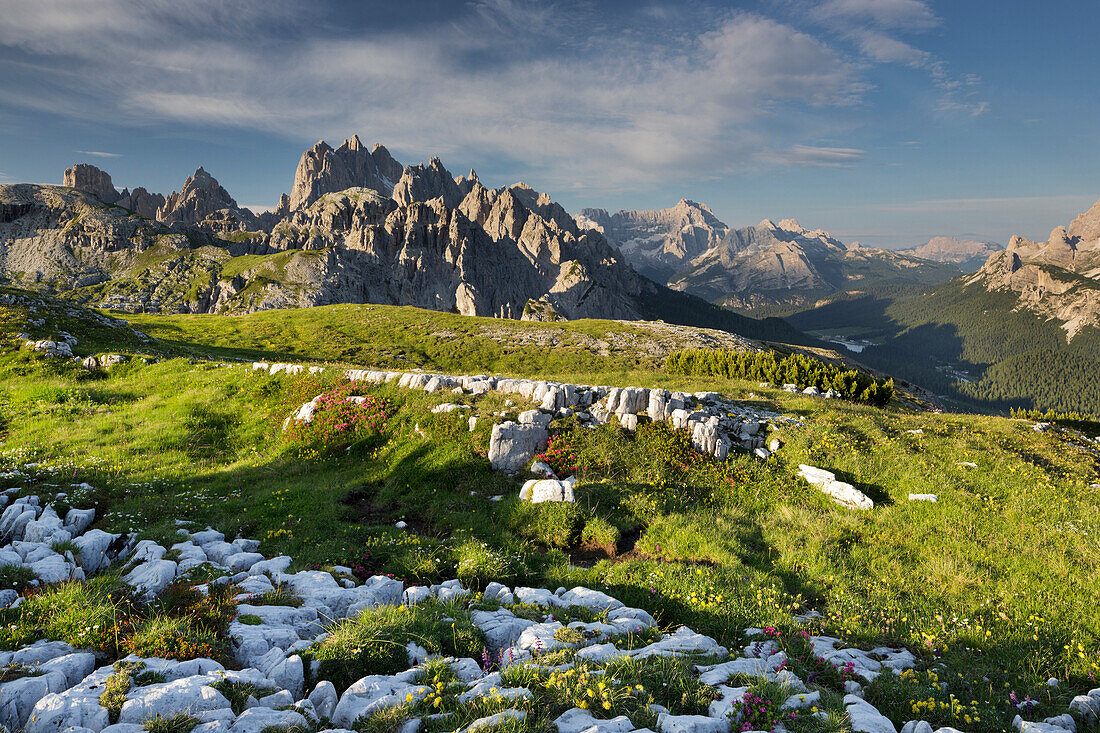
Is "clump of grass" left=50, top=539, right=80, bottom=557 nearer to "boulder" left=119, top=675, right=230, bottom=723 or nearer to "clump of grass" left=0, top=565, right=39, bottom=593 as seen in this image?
"clump of grass" left=0, top=565, right=39, bottom=593

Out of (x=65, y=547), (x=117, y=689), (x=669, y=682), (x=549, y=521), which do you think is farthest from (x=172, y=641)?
(x=549, y=521)

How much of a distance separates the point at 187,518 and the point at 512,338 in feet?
185

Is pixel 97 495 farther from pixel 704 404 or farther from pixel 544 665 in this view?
pixel 704 404

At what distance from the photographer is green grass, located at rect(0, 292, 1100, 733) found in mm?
7730

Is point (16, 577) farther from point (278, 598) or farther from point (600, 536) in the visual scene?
point (600, 536)

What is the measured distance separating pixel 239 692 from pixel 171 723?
71cm

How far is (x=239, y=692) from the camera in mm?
5281

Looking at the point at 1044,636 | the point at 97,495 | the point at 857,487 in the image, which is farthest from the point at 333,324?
the point at 1044,636

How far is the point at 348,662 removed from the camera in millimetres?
6188

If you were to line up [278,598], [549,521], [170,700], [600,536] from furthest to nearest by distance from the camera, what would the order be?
[549,521]
[600,536]
[278,598]
[170,700]

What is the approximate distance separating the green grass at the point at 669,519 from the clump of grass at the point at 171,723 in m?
1.62

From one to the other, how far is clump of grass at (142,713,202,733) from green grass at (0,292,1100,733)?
1.62 m

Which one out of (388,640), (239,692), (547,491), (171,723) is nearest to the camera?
(171,723)

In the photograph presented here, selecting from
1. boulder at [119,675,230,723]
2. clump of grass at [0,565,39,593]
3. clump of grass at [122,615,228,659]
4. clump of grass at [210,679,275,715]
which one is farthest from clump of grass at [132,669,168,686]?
clump of grass at [0,565,39,593]
